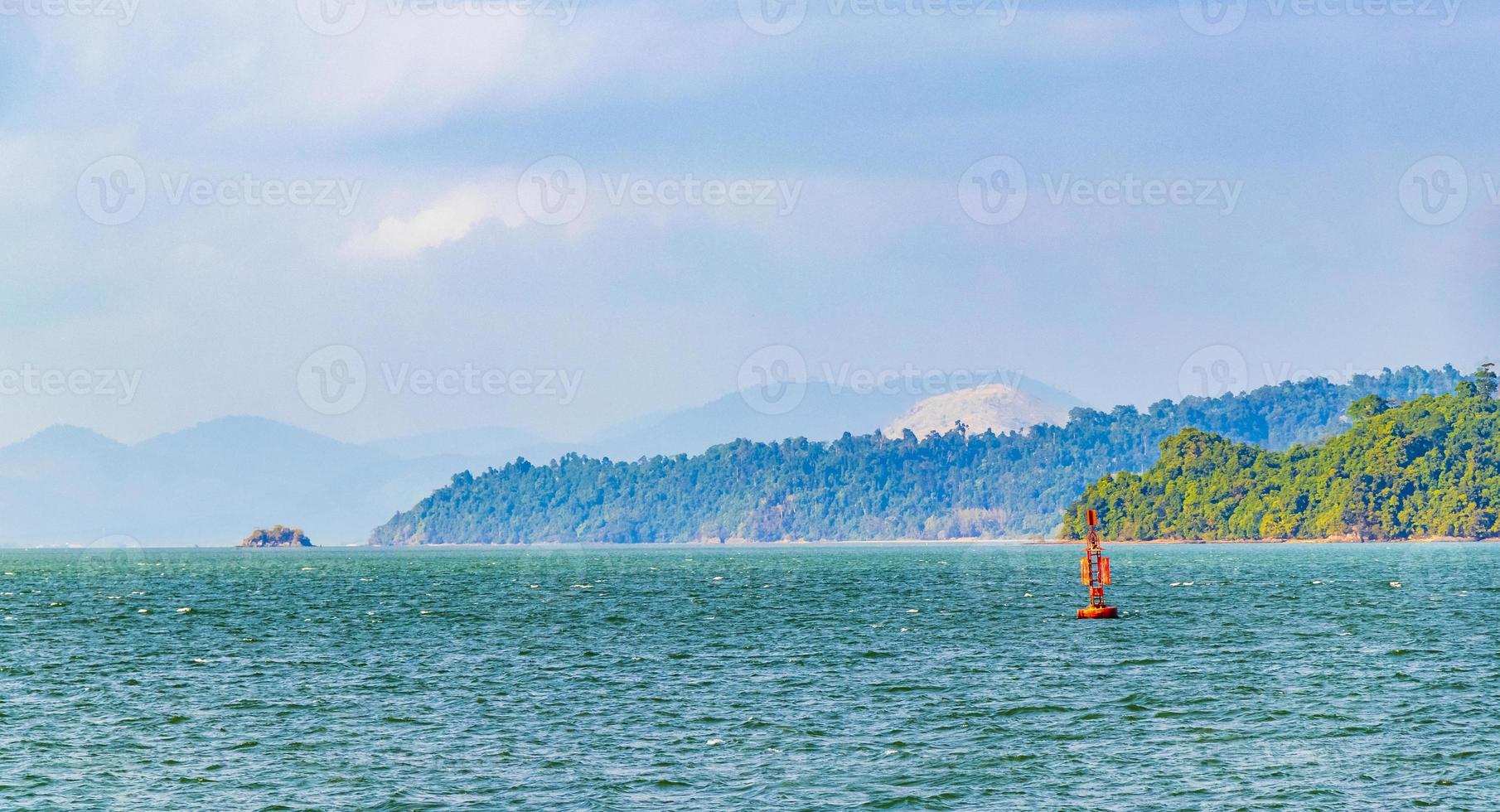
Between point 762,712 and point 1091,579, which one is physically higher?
point 1091,579

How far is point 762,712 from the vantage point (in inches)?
2516

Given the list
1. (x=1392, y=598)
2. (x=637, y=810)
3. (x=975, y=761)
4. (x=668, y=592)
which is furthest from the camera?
(x=668, y=592)

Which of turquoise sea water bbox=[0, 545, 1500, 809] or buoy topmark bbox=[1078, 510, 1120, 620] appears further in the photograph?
buoy topmark bbox=[1078, 510, 1120, 620]

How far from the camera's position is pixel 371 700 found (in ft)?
224

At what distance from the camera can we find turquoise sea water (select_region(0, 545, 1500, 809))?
1940 inches

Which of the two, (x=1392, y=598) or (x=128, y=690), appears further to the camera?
(x=1392, y=598)

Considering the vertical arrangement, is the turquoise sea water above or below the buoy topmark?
below

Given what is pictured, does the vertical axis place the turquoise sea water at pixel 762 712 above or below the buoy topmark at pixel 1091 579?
below

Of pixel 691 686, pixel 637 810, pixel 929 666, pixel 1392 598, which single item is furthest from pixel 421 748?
pixel 1392 598

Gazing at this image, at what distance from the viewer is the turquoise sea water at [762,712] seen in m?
49.3

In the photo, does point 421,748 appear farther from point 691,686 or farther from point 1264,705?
point 1264,705

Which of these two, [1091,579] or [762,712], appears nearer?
[762,712]

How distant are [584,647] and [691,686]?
21.5 m

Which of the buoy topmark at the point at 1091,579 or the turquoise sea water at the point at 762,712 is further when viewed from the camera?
the buoy topmark at the point at 1091,579
